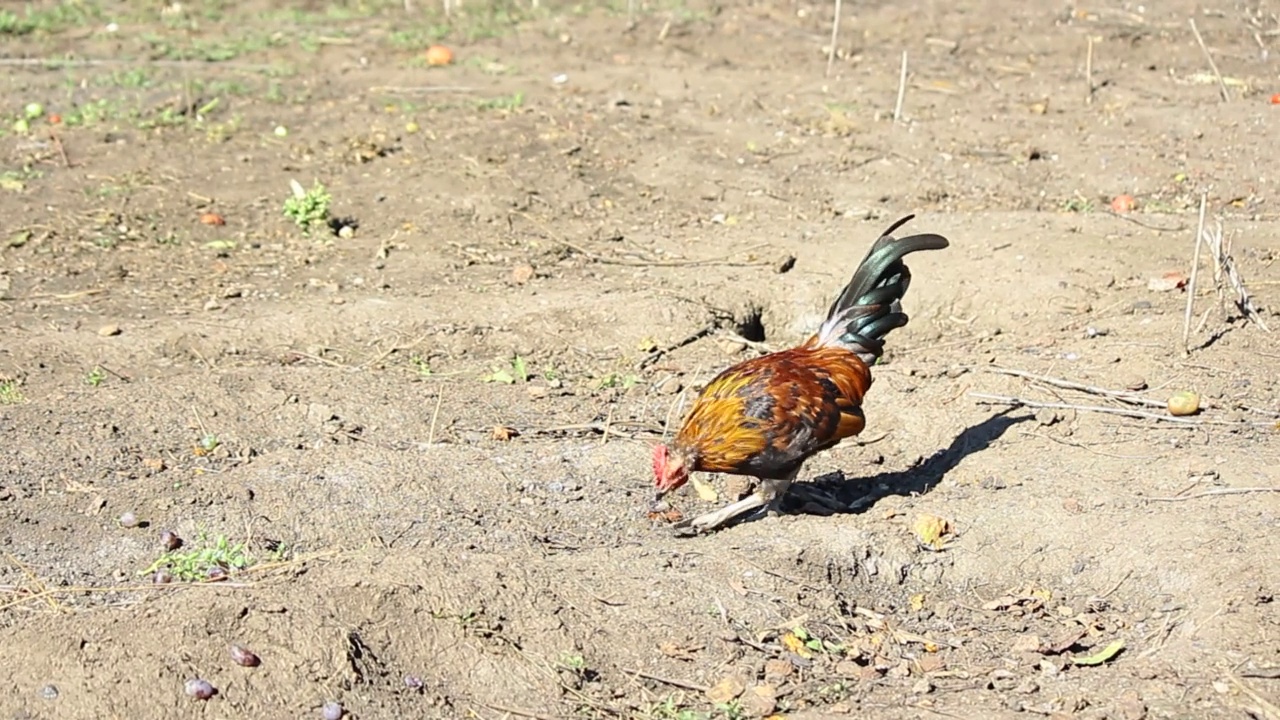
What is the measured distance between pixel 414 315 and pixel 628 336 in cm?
112

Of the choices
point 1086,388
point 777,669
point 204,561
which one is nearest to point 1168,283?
point 1086,388

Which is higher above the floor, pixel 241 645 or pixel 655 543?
pixel 241 645

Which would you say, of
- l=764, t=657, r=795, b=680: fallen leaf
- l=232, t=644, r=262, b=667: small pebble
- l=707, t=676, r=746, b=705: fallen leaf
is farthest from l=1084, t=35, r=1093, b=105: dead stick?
l=232, t=644, r=262, b=667: small pebble

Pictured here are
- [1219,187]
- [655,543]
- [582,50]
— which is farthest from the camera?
[582,50]

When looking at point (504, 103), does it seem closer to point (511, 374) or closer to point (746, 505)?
point (511, 374)

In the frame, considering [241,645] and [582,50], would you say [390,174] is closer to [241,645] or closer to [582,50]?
[582,50]

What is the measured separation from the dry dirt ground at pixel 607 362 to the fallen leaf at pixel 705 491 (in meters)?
0.31

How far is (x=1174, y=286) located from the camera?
6.91m

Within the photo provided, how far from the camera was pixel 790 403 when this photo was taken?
4973 mm

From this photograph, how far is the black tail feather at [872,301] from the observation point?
5.50m

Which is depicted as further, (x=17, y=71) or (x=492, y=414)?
(x=17, y=71)

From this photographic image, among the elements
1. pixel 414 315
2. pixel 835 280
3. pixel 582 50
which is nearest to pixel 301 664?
pixel 414 315

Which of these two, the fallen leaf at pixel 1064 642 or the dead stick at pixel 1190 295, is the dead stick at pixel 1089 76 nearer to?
the dead stick at pixel 1190 295

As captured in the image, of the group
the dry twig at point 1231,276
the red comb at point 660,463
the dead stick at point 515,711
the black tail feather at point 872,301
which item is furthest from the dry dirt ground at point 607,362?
the black tail feather at point 872,301
